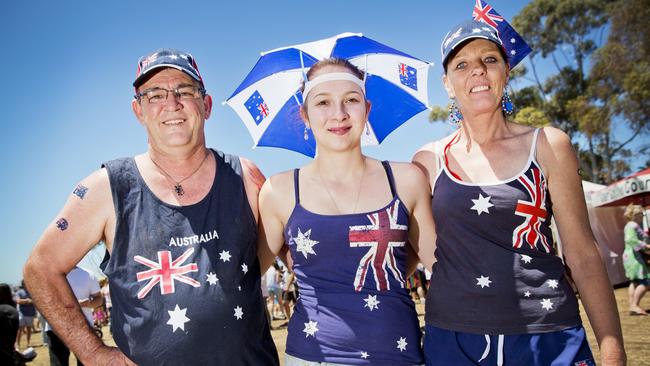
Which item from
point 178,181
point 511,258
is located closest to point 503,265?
point 511,258

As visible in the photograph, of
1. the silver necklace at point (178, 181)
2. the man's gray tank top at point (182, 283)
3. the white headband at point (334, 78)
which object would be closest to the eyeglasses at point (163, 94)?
the silver necklace at point (178, 181)

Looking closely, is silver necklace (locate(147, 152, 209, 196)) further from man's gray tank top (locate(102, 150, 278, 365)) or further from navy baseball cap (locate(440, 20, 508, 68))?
navy baseball cap (locate(440, 20, 508, 68))

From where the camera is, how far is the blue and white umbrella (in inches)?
138

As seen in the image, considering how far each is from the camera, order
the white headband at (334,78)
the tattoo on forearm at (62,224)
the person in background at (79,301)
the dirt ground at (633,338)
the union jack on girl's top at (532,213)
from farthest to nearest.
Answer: the person in background at (79,301)
the dirt ground at (633,338)
the white headband at (334,78)
the tattoo on forearm at (62,224)
the union jack on girl's top at (532,213)

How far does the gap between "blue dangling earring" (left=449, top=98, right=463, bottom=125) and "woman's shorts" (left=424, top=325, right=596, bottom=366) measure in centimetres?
132

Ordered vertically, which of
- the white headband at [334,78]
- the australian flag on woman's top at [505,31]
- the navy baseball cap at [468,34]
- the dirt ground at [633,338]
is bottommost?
the dirt ground at [633,338]

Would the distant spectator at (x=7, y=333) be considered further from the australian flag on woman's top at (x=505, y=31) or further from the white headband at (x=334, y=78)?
the australian flag on woman's top at (x=505, y=31)

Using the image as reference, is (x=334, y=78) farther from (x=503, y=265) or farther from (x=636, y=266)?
(x=636, y=266)

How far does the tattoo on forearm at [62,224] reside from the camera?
2578 mm

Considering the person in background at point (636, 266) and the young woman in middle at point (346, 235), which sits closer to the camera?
the young woman in middle at point (346, 235)

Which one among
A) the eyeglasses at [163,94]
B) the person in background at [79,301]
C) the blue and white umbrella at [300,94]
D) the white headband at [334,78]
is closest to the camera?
the white headband at [334,78]

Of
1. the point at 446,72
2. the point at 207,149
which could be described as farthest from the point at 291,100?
the point at 446,72

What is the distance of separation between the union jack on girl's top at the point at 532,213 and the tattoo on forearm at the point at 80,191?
7.85 ft

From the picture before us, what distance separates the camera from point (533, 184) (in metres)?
2.24
